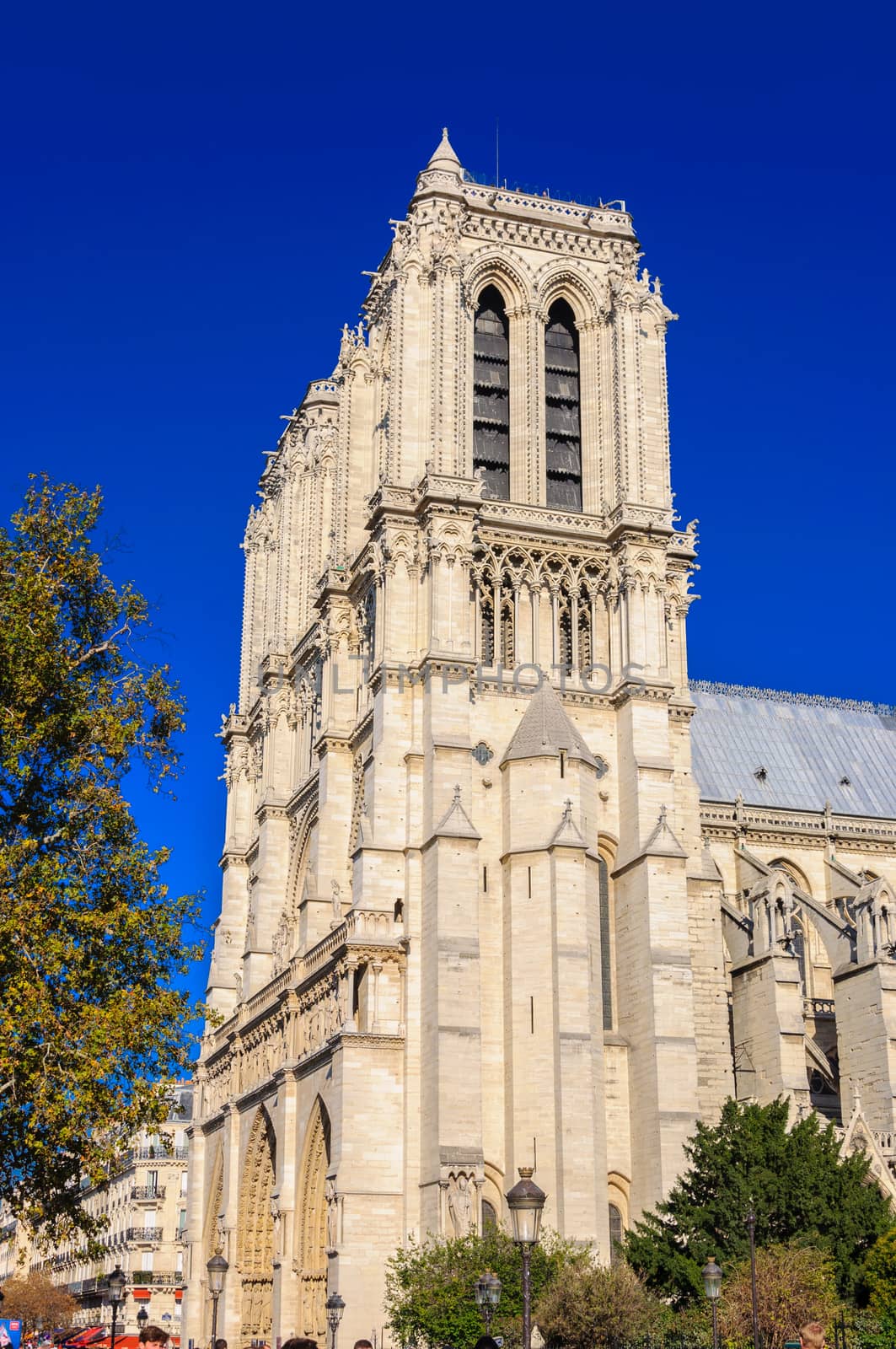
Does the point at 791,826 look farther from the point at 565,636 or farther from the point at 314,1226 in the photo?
the point at 314,1226

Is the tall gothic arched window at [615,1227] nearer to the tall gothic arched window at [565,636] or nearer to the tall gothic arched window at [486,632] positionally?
the tall gothic arched window at [565,636]

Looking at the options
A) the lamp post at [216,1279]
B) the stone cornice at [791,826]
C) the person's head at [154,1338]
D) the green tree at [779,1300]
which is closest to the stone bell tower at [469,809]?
the lamp post at [216,1279]

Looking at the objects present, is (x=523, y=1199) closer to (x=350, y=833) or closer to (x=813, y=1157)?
(x=813, y=1157)

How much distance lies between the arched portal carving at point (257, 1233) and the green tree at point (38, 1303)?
69.3 ft

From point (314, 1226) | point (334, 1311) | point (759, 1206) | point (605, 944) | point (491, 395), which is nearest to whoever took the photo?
point (759, 1206)

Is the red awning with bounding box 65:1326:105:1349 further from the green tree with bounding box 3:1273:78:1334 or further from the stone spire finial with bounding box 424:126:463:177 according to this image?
the stone spire finial with bounding box 424:126:463:177

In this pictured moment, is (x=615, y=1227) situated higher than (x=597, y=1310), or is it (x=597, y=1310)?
(x=615, y=1227)

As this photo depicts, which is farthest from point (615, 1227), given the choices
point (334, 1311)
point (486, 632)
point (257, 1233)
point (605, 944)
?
point (486, 632)

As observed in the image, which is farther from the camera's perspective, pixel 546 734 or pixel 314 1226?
pixel 314 1226

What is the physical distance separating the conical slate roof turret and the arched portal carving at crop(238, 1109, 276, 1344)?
12.8 m

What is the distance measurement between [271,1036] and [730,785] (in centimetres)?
1570

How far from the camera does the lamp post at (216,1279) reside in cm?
3962

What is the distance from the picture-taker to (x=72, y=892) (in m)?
22.6

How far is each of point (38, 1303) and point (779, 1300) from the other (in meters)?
46.2
